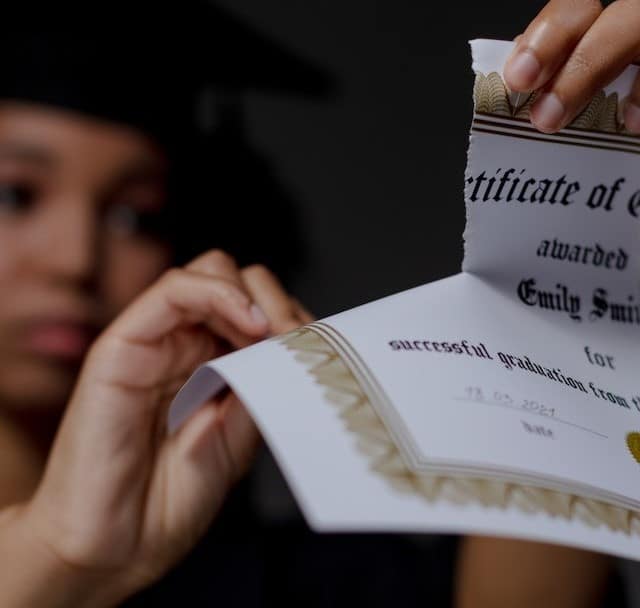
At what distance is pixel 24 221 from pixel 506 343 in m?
0.79

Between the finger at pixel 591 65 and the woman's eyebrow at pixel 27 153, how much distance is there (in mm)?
769

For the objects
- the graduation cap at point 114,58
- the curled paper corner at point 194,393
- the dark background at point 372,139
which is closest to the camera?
the curled paper corner at point 194,393

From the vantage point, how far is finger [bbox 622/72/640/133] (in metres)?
0.51

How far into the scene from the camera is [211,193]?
1.51 m

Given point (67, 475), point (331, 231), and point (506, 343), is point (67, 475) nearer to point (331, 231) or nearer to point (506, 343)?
point (506, 343)

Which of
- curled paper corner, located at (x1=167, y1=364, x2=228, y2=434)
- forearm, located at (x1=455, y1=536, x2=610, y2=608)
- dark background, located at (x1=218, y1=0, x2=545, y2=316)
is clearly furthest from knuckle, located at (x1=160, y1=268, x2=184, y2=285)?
dark background, located at (x1=218, y1=0, x2=545, y2=316)

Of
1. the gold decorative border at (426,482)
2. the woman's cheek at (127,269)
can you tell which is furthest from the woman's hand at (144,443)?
the woman's cheek at (127,269)

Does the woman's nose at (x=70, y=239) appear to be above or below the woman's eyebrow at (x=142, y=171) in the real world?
below

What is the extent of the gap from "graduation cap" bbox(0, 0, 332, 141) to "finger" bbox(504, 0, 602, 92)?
2.41 ft

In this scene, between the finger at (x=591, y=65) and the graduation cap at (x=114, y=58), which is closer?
the finger at (x=591, y=65)

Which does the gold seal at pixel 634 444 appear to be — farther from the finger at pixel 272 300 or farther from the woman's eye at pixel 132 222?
the woman's eye at pixel 132 222

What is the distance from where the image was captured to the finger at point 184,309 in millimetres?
681

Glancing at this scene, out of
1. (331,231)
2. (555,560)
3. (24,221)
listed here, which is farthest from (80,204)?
(555,560)

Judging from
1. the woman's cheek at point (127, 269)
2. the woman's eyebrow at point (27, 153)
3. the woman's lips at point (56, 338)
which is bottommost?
the woman's lips at point (56, 338)
